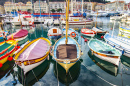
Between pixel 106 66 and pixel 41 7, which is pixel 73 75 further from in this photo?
pixel 41 7

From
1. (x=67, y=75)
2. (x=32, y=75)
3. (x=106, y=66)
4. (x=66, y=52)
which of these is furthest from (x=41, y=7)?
(x=67, y=75)

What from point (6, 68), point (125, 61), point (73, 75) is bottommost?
point (73, 75)

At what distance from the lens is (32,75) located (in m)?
14.4

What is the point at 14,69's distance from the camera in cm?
1580

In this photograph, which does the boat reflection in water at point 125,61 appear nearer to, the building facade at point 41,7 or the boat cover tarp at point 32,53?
the boat cover tarp at point 32,53

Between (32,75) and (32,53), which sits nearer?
(32,75)

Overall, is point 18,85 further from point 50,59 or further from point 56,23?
point 56,23

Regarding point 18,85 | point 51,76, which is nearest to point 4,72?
point 18,85

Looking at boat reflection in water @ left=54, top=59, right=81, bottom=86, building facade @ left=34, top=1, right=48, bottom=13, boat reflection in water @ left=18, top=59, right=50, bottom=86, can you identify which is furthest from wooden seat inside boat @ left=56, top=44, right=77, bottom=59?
building facade @ left=34, top=1, right=48, bottom=13

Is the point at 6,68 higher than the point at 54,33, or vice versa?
the point at 54,33

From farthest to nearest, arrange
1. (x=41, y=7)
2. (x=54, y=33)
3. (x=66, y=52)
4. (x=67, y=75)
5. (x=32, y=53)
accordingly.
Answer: (x=41, y=7), (x=54, y=33), (x=32, y=53), (x=66, y=52), (x=67, y=75)

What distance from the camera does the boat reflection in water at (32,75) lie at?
13227 mm

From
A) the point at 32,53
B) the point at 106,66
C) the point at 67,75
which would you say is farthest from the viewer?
the point at 106,66

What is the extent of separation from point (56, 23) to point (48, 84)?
49.7m
